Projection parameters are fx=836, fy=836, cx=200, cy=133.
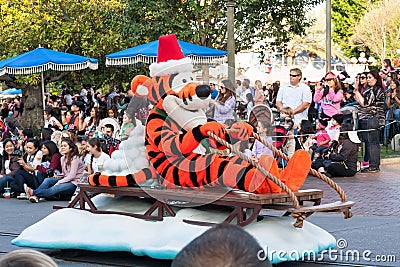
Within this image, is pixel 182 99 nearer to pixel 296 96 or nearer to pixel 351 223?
pixel 351 223

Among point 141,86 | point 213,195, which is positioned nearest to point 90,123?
point 141,86

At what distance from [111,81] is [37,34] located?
9.18 ft

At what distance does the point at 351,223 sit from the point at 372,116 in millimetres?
5547

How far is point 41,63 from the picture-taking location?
19609mm

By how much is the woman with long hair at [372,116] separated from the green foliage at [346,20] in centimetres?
4598

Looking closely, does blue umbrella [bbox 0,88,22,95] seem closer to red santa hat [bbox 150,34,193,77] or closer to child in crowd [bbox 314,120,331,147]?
child in crowd [bbox 314,120,331,147]

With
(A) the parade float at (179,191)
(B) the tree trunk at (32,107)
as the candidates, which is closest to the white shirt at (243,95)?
(A) the parade float at (179,191)

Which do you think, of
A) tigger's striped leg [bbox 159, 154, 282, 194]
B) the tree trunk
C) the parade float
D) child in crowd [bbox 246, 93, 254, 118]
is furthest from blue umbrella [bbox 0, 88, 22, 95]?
tigger's striped leg [bbox 159, 154, 282, 194]

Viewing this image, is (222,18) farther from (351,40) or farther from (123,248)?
(351,40)

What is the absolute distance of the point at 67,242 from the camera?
295 inches

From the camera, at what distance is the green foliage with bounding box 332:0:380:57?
199ft

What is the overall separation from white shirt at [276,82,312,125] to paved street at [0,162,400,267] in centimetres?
109

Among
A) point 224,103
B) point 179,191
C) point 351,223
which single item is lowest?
point 351,223

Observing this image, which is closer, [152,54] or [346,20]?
[152,54]
